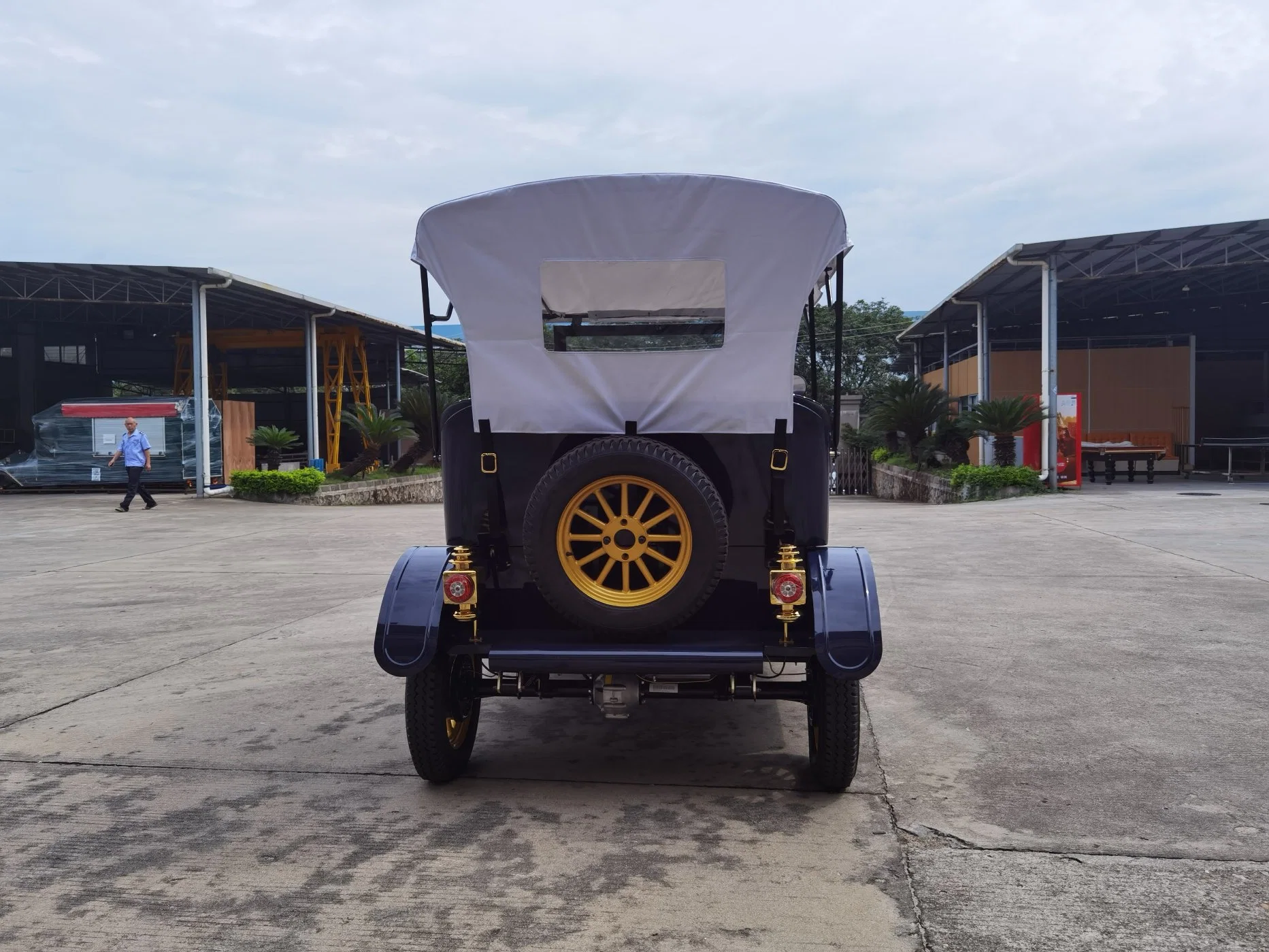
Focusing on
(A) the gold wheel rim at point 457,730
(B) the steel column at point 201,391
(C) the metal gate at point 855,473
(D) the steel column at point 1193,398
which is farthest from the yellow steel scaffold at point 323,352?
(A) the gold wheel rim at point 457,730

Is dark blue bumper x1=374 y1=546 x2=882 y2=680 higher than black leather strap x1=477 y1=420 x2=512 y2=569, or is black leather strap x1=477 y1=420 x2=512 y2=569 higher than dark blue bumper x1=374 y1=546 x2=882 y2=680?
black leather strap x1=477 y1=420 x2=512 y2=569

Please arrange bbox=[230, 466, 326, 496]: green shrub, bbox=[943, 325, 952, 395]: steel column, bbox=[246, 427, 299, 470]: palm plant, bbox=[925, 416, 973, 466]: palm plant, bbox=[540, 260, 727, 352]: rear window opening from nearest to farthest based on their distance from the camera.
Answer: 1. bbox=[540, 260, 727, 352]: rear window opening
2. bbox=[230, 466, 326, 496]: green shrub
3. bbox=[925, 416, 973, 466]: palm plant
4. bbox=[246, 427, 299, 470]: palm plant
5. bbox=[943, 325, 952, 395]: steel column

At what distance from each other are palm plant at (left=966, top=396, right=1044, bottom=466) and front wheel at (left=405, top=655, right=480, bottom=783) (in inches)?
693

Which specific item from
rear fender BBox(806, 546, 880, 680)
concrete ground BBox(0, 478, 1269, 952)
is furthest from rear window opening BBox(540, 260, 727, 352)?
concrete ground BBox(0, 478, 1269, 952)

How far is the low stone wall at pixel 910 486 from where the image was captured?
68.5 ft

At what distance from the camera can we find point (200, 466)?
68.8 feet

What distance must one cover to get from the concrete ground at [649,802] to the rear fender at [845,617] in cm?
55

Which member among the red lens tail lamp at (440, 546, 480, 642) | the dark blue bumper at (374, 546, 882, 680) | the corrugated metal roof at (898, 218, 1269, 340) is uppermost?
the corrugated metal roof at (898, 218, 1269, 340)

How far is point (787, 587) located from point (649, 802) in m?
0.96

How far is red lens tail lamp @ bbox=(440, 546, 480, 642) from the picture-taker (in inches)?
155

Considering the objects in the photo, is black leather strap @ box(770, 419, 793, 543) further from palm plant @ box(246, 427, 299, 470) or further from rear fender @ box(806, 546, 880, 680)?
palm plant @ box(246, 427, 299, 470)

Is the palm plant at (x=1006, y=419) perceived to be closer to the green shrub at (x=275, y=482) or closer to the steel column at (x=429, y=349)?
the green shrub at (x=275, y=482)

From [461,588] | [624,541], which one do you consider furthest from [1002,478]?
[461,588]

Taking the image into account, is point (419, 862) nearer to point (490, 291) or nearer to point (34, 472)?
point (490, 291)
